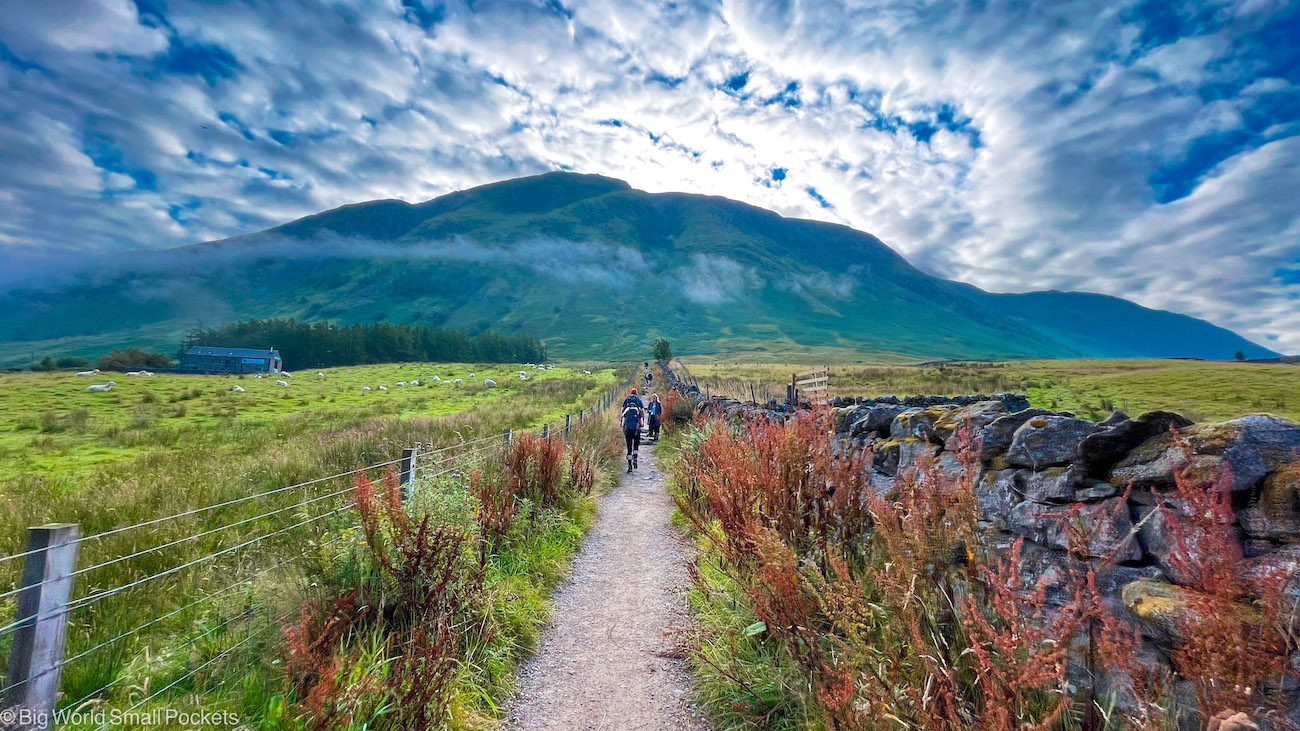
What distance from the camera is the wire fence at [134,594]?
2.31 meters

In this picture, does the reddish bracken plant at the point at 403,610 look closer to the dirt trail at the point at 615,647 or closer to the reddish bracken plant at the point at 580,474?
the dirt trail at the point at 615,647

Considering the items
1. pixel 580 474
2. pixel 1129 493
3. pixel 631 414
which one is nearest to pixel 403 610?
pixel 1129 493

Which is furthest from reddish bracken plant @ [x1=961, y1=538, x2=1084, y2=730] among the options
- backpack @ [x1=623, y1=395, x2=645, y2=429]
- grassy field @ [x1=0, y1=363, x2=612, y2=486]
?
grassy field @ [x1=0, y1=363, x2=612, y2=486]

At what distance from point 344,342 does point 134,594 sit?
97266 mm

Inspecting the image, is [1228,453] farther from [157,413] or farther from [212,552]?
[157,413]

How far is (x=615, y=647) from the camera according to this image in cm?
474

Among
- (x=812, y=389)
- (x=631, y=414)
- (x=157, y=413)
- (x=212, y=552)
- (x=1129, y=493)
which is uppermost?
(x=1129, y=493)

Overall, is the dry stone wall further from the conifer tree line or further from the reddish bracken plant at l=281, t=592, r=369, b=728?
the conifer tree line

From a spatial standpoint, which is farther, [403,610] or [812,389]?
[812,389]

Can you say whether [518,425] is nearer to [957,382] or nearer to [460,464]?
[460,464]

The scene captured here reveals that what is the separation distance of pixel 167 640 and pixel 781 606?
12.5 feet

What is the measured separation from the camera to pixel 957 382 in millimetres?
31547

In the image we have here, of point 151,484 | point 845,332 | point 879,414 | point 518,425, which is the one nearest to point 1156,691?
point 879,414

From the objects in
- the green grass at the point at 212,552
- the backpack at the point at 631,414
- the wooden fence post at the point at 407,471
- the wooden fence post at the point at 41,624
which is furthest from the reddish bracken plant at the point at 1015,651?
the backpack at the point at 631,414
